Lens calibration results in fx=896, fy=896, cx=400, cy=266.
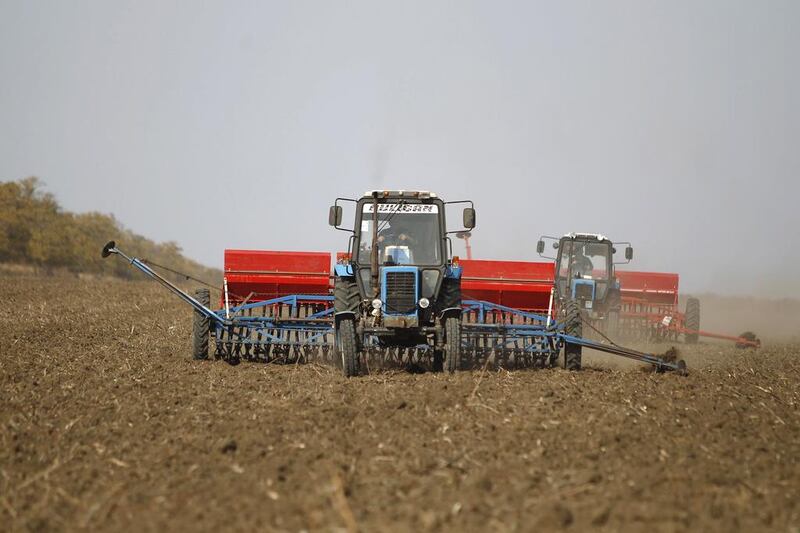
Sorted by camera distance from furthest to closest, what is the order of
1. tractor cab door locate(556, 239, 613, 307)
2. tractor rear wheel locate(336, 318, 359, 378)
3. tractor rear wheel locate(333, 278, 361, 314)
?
tractor cab door locate(556, 239, 613, 307), tractor rear wheel locate(333, 278, 361, 314), tractor rear wheel locate(336, 318, 359, 378)

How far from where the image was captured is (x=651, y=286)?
20953mm

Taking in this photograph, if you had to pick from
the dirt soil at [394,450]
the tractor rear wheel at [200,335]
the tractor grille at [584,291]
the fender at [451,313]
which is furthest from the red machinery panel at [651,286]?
the tractor rear wheel at [200,335]

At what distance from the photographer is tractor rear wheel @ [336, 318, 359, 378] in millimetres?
10570

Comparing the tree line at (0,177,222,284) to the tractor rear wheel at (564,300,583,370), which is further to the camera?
the tree line at (0,177,222,284)

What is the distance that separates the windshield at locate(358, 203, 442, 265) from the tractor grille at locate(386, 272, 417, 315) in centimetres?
50

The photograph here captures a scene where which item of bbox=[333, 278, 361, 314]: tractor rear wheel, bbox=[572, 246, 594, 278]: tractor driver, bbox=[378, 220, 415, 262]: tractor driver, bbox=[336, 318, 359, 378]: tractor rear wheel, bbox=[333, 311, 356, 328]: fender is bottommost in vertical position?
bbox=[336, 318, 359, 378]: tractor rear wheel

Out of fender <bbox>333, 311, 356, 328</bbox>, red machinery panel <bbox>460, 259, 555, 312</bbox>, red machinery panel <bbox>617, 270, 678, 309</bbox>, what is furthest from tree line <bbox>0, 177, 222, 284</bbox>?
fender <bbox>333, 311, 356, 328</bbox>

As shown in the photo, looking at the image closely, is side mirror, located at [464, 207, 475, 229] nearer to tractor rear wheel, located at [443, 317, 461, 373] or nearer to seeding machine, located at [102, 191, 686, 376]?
seeding machine, located at [102, 191, 686, 376]

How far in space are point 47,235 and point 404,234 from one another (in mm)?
36924

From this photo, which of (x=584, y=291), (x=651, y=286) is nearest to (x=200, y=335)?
(x=584, y=291)

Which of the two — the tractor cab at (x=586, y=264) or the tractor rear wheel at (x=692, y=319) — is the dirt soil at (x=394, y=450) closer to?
the tractor cab at (x=586, y=264)

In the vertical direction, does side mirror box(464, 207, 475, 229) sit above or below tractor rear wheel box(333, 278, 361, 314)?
above

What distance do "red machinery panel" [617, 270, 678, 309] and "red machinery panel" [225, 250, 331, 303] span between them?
931 cm

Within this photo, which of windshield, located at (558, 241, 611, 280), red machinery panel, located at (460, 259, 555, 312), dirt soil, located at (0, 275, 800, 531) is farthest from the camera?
windshield, located at (558, 241, 611, 280)
